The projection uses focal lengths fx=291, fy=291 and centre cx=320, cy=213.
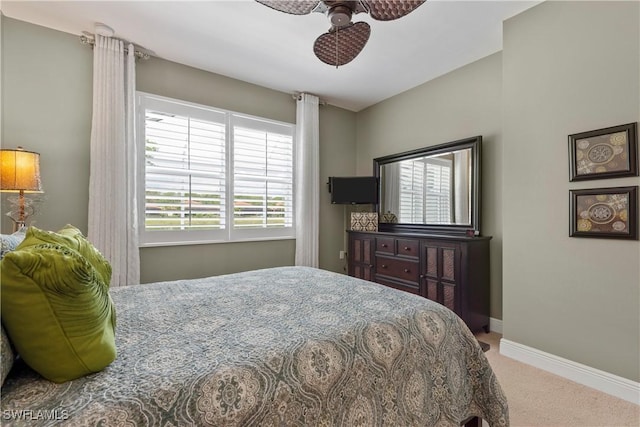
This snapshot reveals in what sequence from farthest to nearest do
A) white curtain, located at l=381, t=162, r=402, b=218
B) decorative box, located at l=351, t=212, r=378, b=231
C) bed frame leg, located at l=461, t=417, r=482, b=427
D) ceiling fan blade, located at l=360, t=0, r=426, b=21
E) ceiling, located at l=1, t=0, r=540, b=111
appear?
decorative box, located at l=351, t=212, r=378, b=231
white curtain, located at l=381, t=162, r=402, b=218
ceiling, located at l=1, t=0, r=540, b=111
ceiling fan blade, located at l=360, t=0, r=426, b=21
bed frame leg, located at l=461, t=417, r=482, b=427

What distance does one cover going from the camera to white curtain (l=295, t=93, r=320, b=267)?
3957 mm

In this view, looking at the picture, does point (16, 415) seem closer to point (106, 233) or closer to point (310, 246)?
point (106, 233)

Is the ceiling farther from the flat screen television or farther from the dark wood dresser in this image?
the dark wood dresser

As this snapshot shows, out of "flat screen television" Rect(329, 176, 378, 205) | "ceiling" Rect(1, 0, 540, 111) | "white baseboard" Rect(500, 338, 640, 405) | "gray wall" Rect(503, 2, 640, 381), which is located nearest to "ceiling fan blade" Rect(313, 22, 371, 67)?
"ceiling" Rect(1, 0, 540, 111)

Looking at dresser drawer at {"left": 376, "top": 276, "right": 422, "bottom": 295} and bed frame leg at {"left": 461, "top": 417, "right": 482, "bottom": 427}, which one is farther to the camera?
dresser drawer at {"left": 376, "top": 276, "right": 422, "bottom": 295}

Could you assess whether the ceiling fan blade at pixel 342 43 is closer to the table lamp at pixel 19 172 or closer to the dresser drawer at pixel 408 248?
the dresser drawer at pixel 408 248

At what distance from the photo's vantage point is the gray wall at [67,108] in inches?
97.8

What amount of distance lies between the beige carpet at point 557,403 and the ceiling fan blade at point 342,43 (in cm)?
248

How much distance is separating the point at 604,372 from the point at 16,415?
2.98 m

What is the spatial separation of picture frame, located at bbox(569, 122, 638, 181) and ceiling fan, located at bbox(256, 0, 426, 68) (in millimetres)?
1562

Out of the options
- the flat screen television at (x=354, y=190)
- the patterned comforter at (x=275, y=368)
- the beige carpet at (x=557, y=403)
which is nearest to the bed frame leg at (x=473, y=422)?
the patterned comforter at (x=275, y=368)

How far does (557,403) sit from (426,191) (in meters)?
2.26

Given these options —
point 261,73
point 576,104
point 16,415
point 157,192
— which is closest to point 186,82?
point 261,73

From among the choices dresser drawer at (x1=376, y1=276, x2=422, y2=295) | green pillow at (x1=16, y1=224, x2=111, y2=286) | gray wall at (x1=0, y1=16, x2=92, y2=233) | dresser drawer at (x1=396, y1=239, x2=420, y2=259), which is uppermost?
gray wall at (x1=0, y1=16, x2=92, y2=233)
